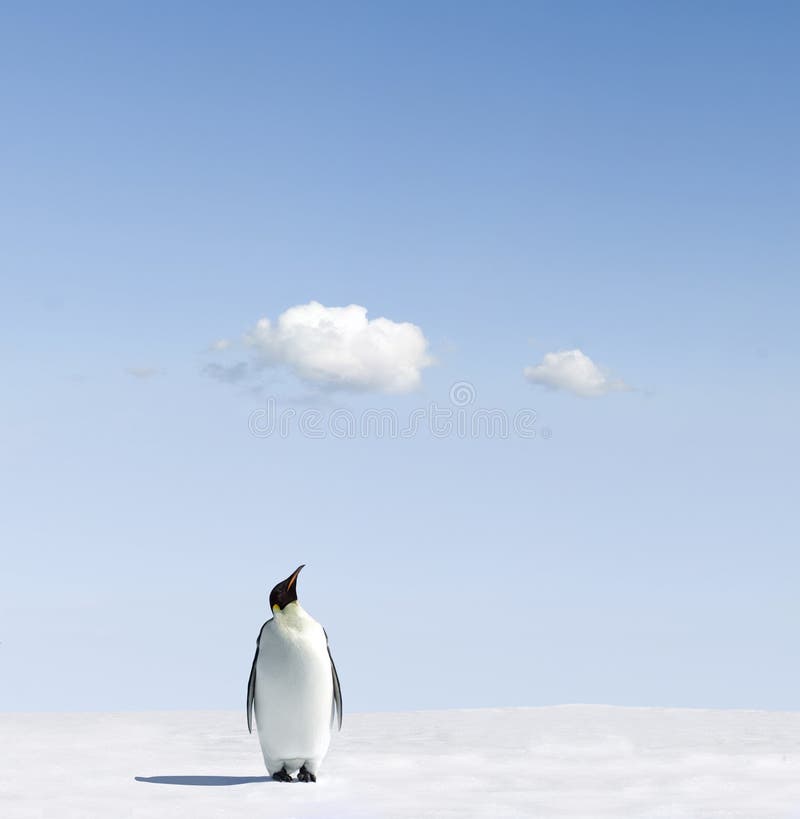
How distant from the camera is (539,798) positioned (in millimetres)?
9289

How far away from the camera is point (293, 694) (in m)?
10.0

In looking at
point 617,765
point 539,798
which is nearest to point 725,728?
point 617,765

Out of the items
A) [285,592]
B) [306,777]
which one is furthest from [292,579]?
[306,777]

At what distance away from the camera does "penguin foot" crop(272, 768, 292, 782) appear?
10156 millimetres

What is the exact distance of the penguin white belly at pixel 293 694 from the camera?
1001 centimetres

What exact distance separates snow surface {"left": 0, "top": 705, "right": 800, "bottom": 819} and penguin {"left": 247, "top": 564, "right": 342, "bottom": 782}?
35cm

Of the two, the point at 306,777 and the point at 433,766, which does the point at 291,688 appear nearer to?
the point at 306,777

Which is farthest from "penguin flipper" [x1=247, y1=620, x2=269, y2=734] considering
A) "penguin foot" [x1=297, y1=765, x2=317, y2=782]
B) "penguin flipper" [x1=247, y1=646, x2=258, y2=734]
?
"penguin foot" [x1=297, y1=765, x2=317, y2=782]

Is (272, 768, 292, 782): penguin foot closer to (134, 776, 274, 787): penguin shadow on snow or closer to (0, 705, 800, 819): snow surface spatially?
(134, 776, 274, 787): penguin shadow on snow

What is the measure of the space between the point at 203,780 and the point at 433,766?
2053mm

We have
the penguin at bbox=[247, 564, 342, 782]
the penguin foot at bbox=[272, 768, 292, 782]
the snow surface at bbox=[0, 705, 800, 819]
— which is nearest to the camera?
the snow surface at bbox=[0, 705, 800, 819]

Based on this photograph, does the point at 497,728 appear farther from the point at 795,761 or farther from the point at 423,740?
the point at 795,761

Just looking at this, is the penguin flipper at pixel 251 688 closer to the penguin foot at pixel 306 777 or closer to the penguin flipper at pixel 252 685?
the penguin flipper at pixel 252 685

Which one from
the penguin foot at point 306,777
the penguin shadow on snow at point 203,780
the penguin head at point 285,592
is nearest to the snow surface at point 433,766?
the penguin shadow on snow at point 203,780
